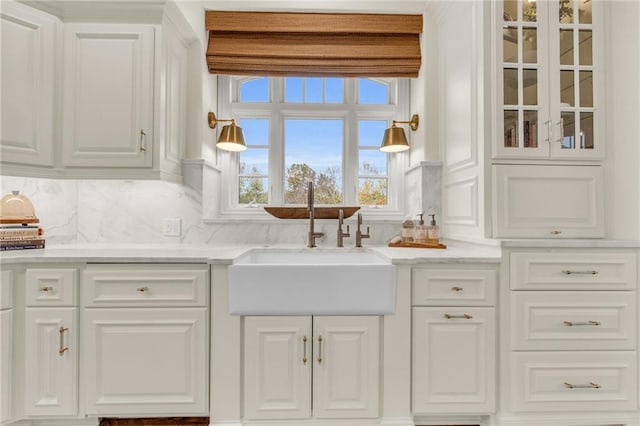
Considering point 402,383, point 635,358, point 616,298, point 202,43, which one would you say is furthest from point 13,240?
point 635,358

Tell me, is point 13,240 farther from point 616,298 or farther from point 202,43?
point 616,298

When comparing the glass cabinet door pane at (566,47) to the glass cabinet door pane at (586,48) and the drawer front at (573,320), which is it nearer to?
the glass cabinet door pane at (586,48)

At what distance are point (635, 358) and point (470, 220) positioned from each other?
3.13 feet

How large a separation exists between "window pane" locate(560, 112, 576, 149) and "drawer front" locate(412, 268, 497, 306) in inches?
32.0

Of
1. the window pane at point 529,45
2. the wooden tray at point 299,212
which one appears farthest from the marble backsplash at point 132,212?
the window pane at point 529,45

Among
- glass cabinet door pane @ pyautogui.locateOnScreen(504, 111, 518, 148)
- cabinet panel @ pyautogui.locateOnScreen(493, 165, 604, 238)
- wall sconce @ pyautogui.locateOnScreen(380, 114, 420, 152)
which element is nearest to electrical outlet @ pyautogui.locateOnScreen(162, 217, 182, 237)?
wall sconce @ pyautogui.locateOnScreen(380, 114, 420, 152)

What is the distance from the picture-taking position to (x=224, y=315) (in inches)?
60.5

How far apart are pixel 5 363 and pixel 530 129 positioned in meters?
2.72

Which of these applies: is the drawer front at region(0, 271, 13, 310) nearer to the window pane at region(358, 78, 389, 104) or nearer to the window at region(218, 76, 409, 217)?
the window at region(218, 76, 409, 217)

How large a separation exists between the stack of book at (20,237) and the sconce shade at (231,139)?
1105mm

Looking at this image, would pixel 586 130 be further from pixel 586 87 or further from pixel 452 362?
pixel 452 362

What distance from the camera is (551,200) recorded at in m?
1.76

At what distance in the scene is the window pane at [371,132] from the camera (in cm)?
247

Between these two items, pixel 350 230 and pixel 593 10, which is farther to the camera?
pixel 350 230
